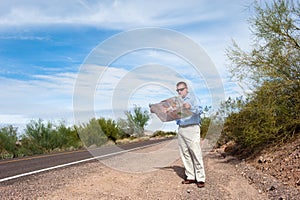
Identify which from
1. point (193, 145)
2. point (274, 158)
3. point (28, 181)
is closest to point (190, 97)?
point (193, 145)

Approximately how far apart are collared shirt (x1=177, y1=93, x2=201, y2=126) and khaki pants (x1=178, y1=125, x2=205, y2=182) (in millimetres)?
109

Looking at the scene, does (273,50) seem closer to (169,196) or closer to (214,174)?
(214,174)

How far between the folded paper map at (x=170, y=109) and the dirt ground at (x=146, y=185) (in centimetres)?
144

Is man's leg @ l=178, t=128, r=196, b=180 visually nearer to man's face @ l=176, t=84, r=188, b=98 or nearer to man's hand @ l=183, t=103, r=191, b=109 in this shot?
man's hand @ l=183, t=103, r=191, b=109

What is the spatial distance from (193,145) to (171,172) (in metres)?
1.89

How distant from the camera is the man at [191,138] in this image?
22.4 feet

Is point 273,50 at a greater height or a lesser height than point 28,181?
greater

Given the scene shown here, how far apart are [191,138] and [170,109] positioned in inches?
28.8

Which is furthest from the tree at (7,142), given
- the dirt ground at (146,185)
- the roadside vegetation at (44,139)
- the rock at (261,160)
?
the rock at (261,160)

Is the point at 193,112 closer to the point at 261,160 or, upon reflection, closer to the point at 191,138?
the point at 191,138

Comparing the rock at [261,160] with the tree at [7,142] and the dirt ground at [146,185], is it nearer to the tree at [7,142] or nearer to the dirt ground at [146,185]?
the dirt ground at [146,185]

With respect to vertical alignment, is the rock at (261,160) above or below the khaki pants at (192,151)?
below

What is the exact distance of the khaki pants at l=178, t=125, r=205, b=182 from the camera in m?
6.92

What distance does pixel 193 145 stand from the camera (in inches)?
273
